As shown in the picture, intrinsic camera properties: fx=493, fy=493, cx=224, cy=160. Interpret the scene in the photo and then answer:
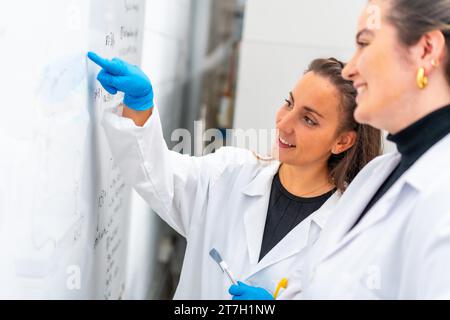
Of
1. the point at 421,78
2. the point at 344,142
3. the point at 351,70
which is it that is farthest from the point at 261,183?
the point at 421,78

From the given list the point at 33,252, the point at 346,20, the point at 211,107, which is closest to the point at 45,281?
the point at 33,252

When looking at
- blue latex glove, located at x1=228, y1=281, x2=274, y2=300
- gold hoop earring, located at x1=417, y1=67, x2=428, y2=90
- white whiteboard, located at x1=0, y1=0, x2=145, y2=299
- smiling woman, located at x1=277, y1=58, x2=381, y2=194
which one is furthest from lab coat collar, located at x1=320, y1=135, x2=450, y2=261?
white whiteboard, located at x1=0, y1=0, x2=145, y2=299

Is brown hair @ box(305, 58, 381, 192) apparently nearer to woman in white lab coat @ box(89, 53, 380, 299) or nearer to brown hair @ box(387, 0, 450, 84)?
woman in white lab coat @ box(89, 53, 380, 299)

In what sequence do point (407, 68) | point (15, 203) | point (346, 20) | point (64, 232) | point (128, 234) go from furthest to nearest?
point (346, 20)
point (128, 234)
point (64, 232)
point (407, 68)
point (15, 203)

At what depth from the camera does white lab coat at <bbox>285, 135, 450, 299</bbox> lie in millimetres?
771

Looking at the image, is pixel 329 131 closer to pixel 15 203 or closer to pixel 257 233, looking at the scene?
pixel 257 233

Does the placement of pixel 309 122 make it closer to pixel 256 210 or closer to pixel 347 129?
pixel 347 129

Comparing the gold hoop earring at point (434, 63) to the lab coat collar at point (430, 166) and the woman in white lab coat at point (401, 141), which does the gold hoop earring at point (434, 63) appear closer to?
the woman in white lab coat at point (401, 141)

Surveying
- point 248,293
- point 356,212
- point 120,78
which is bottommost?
point 248,293

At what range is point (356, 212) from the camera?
1013 millimetres

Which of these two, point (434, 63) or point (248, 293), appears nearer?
point (434, 63)

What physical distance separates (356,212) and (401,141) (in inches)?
6.9
